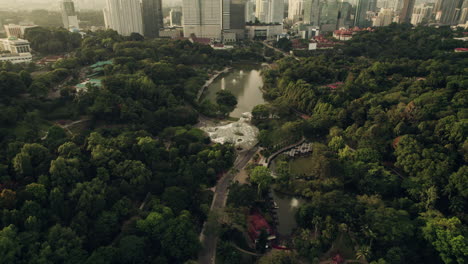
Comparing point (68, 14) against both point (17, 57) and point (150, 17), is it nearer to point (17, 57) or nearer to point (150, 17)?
point (150, 17)

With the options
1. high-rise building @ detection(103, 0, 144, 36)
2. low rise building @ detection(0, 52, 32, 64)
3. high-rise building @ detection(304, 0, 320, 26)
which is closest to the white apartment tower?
high-rise building @ detection(103, 0, 144, 36)

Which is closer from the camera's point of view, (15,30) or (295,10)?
(15,30)

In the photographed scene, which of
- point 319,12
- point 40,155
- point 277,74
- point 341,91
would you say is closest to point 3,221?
point 40,155

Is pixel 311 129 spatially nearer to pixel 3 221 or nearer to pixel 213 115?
pixel 213 115

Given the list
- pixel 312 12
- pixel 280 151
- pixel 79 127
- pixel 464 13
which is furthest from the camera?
pixel 312 12

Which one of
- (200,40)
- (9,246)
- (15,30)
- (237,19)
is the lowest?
(9,246)

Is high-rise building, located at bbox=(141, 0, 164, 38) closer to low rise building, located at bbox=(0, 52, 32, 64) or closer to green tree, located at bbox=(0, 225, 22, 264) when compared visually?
low rise building, located at bbox=(0, 52, 32, 64)

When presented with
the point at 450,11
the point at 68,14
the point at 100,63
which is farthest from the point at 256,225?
the point at 450,11

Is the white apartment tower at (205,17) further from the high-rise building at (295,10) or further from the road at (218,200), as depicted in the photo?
the road at (218,200)
